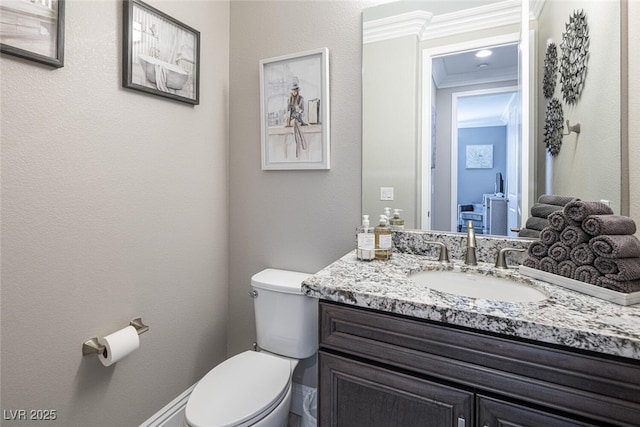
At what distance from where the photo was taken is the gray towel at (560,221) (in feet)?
3.17

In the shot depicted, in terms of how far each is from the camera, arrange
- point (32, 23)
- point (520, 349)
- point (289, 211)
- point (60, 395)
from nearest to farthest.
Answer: point (520, 349) → point (32, 23) → point (60, 395) → point (289, 211)

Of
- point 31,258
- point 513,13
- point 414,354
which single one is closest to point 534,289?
point 414,354

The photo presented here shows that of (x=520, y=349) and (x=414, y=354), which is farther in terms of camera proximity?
(x=414, y=354)

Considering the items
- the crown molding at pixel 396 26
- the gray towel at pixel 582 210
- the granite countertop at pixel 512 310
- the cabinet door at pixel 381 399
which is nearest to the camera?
the granite countertop at pixel 512 310

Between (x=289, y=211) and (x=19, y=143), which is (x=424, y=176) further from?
(x=19, y=143)

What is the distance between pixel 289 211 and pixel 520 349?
1199mm

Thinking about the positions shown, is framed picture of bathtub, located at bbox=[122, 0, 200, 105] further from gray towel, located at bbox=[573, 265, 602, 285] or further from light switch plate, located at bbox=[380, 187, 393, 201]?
gray towel, located at bbox=[573, 265, 602, 285]

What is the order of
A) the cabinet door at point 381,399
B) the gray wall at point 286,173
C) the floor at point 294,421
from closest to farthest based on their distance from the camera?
the cabinet door at point 381,399
the gray wall at point 286,173
the floor at point 294,421

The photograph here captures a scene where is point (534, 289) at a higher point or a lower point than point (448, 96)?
lower

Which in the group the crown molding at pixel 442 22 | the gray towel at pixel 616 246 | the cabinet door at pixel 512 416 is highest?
the crown molding at pixel 442 22

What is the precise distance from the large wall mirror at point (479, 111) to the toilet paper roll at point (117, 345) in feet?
3.65

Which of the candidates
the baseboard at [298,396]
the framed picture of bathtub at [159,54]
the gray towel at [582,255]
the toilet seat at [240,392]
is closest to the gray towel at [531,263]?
the gray towel at [582,255]

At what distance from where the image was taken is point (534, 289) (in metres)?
0.99

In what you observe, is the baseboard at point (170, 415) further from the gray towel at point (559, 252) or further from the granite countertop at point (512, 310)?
the gray towel at point (559, 252)
